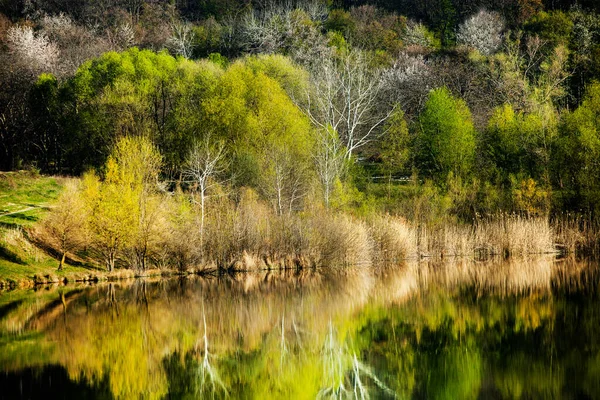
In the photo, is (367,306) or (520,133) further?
(520,133)

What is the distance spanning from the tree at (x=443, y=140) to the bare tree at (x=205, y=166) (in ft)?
57.4

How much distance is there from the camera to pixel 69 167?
6506 centimetres

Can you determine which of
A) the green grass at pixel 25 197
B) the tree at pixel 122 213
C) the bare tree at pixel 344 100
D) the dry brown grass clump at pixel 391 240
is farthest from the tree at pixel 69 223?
the bare tree at pixel 344 100

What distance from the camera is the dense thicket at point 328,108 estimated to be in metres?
48.1

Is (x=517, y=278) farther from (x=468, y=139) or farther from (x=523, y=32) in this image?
(x=523, y=32)

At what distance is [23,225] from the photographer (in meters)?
39.3

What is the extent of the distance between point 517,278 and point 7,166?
157 ft

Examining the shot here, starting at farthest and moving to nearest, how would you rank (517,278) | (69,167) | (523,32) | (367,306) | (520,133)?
(523,32), (69,167), (520,133), (517,278), (367,306)

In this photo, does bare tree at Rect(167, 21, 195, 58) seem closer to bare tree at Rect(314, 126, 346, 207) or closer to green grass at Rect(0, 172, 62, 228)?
green grass at Rect(0, 172, 62, 228)

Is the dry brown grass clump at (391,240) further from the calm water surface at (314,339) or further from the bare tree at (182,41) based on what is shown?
the bare tree at (182,41)

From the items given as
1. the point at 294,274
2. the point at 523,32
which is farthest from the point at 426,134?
the point at 523,32

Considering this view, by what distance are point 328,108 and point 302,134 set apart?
8.60 feet

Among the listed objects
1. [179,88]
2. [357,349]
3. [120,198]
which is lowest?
[357,349]

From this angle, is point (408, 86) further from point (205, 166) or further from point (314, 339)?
point (314, 339)
